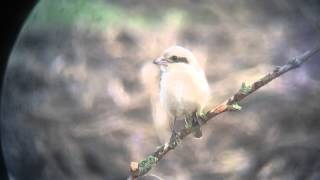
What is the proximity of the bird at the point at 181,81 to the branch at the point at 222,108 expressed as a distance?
55 mm

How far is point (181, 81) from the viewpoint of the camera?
251 centimetres

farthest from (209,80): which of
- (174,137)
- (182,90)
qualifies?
(174,137)

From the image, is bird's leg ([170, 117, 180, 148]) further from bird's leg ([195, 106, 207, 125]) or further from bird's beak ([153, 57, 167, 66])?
bird's beak ([153, 57, 167, 66])

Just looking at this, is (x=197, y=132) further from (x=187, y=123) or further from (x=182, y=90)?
(x=182, y=90)

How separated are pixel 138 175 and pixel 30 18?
0.84 meters

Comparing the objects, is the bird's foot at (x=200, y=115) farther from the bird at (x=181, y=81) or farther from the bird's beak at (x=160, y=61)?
the bird's beak at (x=160, y=61)

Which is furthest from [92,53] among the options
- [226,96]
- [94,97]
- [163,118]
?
[226,96]

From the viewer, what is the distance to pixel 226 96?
255cm

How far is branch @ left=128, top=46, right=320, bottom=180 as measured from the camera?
2537 millimetres

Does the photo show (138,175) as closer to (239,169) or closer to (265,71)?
(239,169)

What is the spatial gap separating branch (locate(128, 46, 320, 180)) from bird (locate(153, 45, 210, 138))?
5 cm

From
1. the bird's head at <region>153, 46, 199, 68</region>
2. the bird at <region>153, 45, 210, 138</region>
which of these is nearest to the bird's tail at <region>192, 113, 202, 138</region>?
the bird at <region>153, 45, 210, 138</region>

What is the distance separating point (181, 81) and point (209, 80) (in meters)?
0.10

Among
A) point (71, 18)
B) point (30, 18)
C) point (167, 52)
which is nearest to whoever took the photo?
point (167, 52)
